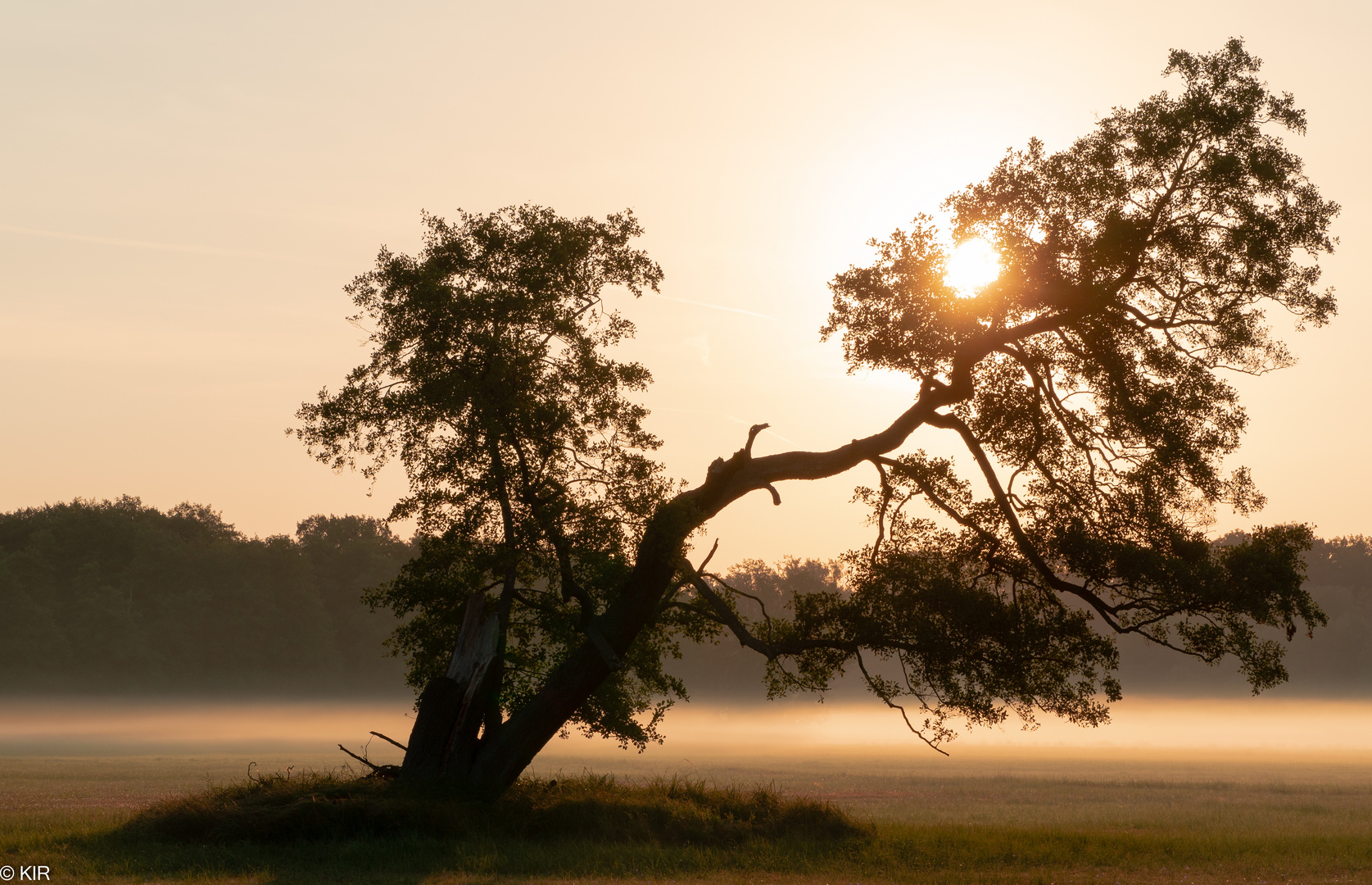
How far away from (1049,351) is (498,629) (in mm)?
12708

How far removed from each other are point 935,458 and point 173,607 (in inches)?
4352

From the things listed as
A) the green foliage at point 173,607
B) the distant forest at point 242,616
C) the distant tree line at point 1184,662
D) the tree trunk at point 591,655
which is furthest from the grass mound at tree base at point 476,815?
the distant tree line at point 1184,662

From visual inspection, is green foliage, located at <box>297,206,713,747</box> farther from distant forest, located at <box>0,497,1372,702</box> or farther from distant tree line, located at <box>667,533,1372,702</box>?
distant tree line, located at <box>667,533,1372,702</box>

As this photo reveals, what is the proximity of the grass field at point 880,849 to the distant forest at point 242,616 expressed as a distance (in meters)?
66.5

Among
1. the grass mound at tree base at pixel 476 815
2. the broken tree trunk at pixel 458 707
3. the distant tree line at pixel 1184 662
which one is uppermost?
the distant tree line at pixel 1184 662

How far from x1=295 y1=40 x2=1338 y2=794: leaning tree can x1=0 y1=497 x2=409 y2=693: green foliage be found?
10017cm

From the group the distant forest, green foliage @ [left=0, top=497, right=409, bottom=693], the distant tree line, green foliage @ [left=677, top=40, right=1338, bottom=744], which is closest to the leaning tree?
green foliage @ [left=677, top=40, right=1338, bottom=744]

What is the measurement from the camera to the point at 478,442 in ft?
77.8

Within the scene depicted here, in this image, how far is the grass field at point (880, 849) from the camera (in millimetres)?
17938

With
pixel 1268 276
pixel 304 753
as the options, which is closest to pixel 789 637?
pixel 1268 276

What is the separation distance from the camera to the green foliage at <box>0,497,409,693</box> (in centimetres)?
10988

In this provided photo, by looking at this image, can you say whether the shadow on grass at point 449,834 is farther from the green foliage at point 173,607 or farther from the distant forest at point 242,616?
the green foliage at point 173,607

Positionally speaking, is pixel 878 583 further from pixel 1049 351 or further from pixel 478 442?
pixel 478 442

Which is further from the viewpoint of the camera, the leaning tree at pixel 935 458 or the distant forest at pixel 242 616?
the distant forest at pixel 242 616
